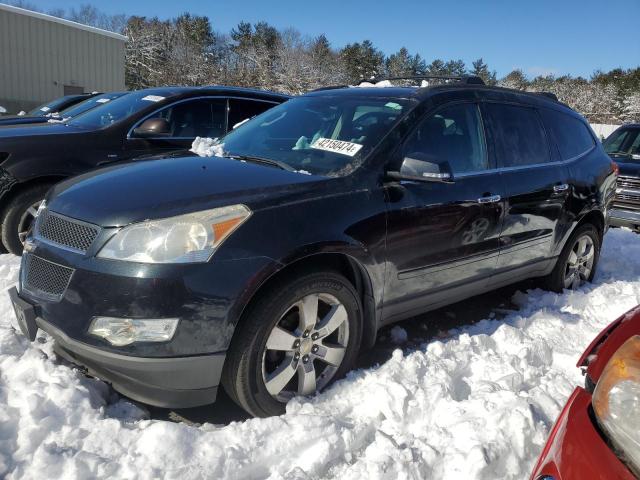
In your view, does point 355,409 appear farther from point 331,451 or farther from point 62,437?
point 62,437

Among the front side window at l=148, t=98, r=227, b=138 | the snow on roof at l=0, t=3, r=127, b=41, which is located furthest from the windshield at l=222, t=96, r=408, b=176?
the snow on roof at l=0, t=3, r=127, b=41

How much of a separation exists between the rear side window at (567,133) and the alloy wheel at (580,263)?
0.82m

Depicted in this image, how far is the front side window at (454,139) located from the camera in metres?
3.35

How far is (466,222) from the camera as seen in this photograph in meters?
3.51

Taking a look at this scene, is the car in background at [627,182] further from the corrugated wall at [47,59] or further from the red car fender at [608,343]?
the corrugated wall at [47,59]

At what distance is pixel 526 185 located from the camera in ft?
13.2

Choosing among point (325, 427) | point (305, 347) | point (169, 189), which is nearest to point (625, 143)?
point (305, 347)

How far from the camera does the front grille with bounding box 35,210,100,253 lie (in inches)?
95.0

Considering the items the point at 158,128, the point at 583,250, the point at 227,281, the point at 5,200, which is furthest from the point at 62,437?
the point at 583,250

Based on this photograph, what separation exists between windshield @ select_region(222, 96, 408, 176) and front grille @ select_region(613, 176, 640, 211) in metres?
6.14

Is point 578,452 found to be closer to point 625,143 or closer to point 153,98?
point 153,98

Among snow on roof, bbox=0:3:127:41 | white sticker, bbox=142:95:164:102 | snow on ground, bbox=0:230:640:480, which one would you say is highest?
snow on roof, bbox=0:3:127:41

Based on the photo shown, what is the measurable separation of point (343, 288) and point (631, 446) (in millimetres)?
1560

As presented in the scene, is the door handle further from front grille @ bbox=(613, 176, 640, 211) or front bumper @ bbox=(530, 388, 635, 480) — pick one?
front grille @ bbox=(613, 176, 640, 211)
